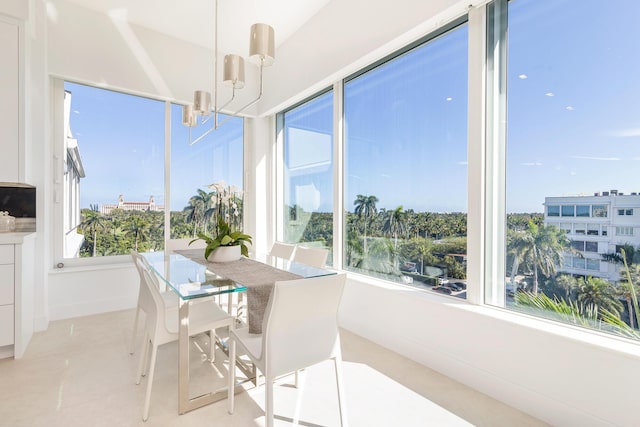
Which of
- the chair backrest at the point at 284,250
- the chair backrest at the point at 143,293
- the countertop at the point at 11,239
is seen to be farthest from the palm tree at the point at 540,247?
the countertop at the point at 11,239

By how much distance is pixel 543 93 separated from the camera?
189 cm

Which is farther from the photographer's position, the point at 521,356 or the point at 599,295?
the point at 521,356

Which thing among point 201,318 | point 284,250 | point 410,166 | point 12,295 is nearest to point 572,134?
point 410,166

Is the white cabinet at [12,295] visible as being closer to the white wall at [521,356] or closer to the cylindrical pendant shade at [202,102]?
the cylindrical pendant shade at [202,102]

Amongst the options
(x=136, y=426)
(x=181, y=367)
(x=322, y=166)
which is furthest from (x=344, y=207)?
(x=136, y=426)

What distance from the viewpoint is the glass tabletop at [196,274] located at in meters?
1.68

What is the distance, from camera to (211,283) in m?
1.82

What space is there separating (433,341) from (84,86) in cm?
442

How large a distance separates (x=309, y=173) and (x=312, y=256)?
163 centimetres

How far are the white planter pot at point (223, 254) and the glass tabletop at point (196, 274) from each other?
84mm

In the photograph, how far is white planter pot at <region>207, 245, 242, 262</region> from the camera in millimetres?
2400

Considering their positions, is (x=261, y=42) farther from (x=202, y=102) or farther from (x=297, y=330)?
(x=297, y=330)

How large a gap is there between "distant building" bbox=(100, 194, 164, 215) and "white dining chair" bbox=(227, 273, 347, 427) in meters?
2.96

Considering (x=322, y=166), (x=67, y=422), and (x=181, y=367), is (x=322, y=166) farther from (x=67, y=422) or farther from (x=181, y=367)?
(x=67, y=422)
